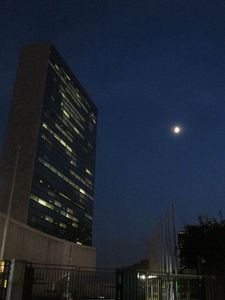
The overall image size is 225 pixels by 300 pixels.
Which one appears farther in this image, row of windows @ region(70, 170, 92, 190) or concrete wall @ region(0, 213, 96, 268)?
row of windows @ region(70, 170, 92, 190)

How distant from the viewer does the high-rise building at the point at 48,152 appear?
112000mm

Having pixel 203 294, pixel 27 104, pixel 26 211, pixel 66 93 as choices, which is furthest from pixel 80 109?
pixel 203 294

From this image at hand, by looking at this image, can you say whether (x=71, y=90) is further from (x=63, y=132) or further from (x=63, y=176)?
(x=63, y=176)

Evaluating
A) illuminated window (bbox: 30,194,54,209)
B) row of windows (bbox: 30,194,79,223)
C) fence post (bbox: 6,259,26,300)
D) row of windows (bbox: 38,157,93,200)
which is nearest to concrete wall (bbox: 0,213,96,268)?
fence post (bbox: 6,259,26,300)

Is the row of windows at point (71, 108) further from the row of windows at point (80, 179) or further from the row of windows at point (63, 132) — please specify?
the row of windows at point (80, 179)

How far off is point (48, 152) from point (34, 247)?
71.4 meters

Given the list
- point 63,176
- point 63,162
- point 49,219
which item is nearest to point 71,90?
point 63,162

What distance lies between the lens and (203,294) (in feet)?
62.0

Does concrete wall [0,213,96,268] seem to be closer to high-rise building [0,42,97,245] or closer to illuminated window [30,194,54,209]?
illuminated window [30,194,54,209]

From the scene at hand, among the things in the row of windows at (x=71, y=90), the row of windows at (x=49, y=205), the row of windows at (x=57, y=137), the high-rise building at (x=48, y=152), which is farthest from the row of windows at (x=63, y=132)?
the row of windows at (x=49, y=205)

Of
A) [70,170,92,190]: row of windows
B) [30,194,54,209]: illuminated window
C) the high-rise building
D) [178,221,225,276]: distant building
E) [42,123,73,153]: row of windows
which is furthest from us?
[70,170,92,190]: row of windows

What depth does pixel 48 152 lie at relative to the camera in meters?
125

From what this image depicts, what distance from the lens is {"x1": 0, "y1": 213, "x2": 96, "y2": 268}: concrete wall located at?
48.2m

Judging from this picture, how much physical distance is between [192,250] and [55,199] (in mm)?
89575
